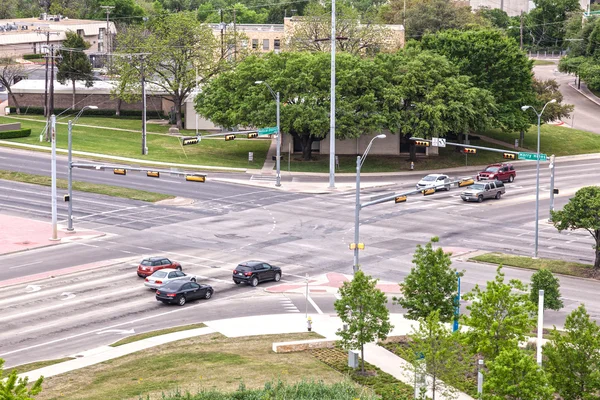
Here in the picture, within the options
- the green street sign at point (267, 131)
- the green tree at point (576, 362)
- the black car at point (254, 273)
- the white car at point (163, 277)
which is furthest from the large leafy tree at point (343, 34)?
the green tree at point (576, 362)

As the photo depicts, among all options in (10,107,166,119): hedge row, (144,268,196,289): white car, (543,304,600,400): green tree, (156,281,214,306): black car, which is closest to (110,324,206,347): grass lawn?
(156,281,214,306): black car

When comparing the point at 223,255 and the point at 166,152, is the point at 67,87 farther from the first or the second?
the point at 223,255

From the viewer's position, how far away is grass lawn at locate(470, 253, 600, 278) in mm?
54406

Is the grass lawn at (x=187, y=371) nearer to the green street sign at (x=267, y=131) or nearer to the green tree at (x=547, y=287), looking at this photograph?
the green tree at (x=547, y=287)

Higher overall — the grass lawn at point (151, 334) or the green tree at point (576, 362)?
the green tree at point (576, 362)

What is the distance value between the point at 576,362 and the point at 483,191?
1818 inches

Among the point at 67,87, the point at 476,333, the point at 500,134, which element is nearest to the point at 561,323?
the point at 476,333

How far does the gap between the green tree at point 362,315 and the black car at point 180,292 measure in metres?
12.8

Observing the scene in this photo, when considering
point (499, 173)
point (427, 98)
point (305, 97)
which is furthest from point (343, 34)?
point (499, 173)

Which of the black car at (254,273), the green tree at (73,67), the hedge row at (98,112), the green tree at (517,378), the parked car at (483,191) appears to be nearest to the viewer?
the green tree at (517,378)

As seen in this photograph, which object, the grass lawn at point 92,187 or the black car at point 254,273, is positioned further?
the grass lawn at point 92,187

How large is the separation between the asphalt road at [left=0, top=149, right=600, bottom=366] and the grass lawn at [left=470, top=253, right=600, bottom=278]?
127cm

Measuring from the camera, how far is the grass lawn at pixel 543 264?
178 feet

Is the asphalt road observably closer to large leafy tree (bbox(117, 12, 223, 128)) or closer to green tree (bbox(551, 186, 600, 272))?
green tree (bbox(551, 186, 600, 272))
